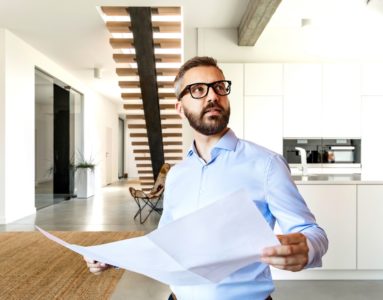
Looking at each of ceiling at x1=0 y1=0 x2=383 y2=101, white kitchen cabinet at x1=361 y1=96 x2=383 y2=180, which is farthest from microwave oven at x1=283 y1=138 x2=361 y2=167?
ceiling at x1=0 y1=0 x2=383 y2=101

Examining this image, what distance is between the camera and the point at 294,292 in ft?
10.2

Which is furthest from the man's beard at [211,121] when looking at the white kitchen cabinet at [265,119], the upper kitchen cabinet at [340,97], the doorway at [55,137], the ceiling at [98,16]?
the doorway at [55,137]

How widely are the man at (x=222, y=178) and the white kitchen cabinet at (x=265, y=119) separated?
4.46 meters

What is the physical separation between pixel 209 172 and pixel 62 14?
17.2 feet

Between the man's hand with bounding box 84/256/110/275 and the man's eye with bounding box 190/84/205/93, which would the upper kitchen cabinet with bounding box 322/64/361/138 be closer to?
the man's eye with bounding box 190/84/205/93

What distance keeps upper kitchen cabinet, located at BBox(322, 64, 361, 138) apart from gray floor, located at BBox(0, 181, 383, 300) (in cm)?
281

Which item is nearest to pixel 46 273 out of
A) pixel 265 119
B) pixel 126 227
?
pixel 126 227

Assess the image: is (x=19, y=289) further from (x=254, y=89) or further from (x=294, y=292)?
(x=254, y=89)

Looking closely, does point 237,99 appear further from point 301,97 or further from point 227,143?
point 227,143

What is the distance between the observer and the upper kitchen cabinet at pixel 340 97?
5.57 metres

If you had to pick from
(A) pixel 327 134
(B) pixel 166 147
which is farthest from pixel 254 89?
(B) pixel 166 147

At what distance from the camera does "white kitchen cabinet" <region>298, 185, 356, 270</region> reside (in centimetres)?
335

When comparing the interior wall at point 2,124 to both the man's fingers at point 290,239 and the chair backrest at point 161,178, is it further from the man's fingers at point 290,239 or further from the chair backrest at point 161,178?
the man's fingers at point 290,239

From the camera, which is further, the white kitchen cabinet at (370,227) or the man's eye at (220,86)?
the white kitchen cabinet at (370,227)
